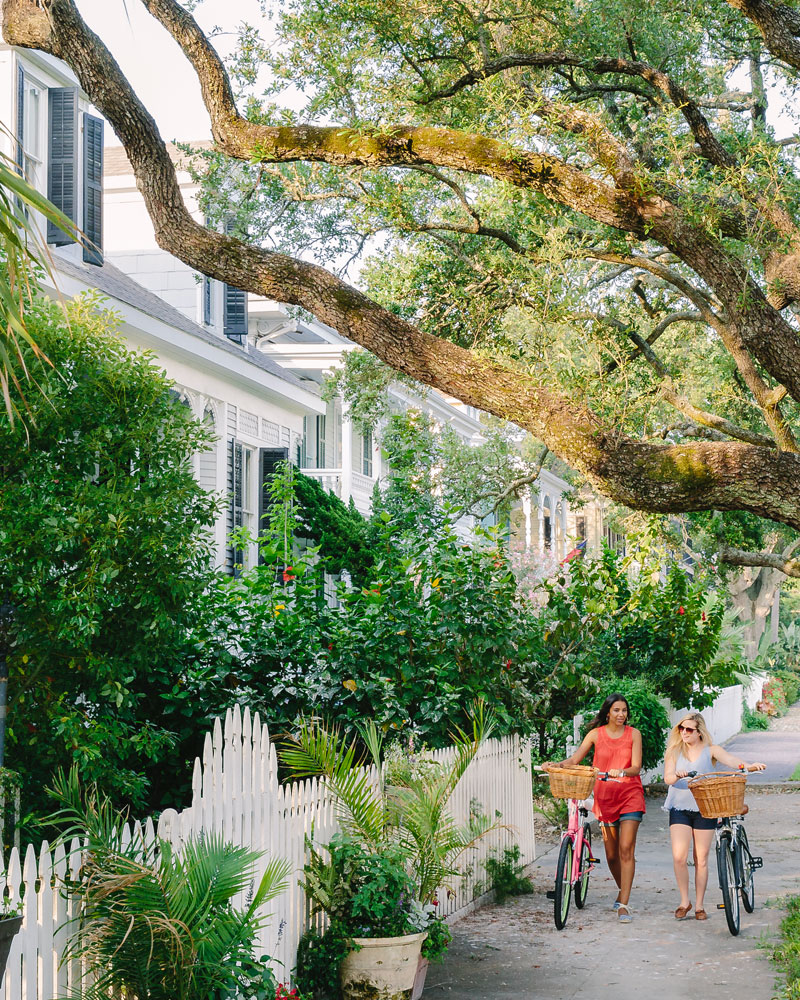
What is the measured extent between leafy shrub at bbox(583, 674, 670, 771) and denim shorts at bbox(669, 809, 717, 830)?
5.88 meters

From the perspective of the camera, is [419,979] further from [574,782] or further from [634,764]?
[634,764]

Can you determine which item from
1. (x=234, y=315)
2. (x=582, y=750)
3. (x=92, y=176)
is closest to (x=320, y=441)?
(x=234, y=315)

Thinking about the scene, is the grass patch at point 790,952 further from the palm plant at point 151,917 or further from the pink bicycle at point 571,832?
the palm plant at point 151,917

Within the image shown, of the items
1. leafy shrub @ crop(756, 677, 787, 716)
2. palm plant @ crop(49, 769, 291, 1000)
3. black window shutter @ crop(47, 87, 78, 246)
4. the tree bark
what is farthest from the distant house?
leafy shrub @ crop(756, 677, 787, 716)

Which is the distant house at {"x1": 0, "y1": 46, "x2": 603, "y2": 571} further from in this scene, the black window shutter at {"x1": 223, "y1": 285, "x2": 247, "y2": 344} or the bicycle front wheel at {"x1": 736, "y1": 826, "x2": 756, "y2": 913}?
the bicycle front wheel at {"x1": 736, "y1": 826, "x2": 756, "y2": 913}

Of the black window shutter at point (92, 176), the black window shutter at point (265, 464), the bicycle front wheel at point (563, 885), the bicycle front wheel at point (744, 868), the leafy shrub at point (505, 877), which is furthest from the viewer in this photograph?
the black window shutter at point (265, 464)

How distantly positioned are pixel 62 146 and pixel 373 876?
9.71 metres

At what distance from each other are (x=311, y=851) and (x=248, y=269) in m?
4.34

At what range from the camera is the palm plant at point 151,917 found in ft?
15.5

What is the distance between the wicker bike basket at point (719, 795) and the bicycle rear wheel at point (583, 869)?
3.43 ft

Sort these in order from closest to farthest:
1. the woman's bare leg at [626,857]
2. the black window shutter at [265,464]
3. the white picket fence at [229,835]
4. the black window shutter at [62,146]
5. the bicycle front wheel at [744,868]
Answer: the white picket fence at [229,835], the bicycle front wheel at [744,868], the woman's bare leg at [626,857], the black window shutter at [62,146], the black window shutter at [265,464]

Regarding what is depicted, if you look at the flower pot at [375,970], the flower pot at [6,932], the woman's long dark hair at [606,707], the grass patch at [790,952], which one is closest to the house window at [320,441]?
the woman's long dark hair at [606,707]

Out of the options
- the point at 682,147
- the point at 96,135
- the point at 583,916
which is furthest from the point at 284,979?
the point at 96,135

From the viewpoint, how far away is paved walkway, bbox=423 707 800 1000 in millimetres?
7535
